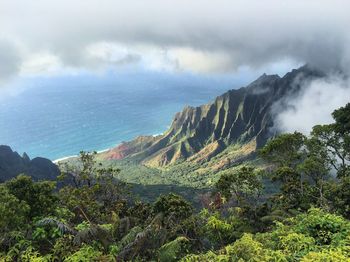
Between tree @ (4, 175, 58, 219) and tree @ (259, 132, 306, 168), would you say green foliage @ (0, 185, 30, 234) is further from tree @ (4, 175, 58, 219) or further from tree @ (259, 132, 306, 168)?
tree @ (259, 132, 306, 168)

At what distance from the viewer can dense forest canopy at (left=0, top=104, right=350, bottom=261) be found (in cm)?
1448

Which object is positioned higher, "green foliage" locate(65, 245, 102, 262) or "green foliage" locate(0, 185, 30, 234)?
"green foliage" locate(0, 185, 30, 234)

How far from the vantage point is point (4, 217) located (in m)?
19.5

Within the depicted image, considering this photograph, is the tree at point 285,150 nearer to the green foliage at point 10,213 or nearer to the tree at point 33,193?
the tree at point 33,193

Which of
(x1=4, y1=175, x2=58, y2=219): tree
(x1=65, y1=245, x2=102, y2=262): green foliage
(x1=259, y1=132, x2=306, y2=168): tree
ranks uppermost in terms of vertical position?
(x1=259, y1=132, x2=306, y2=168): tree

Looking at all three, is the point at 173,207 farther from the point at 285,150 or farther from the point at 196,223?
the point at 285,150

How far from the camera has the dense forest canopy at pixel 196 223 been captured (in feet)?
47.5

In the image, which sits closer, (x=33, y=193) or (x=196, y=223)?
(x=33, y=193)

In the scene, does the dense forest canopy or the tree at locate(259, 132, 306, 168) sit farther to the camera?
the tree at locate(259, 132, 306, 168)

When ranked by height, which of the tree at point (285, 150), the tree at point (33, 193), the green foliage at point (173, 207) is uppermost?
the tree at point (285, 150)

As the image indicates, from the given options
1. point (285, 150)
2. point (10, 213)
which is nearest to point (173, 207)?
point (285, 150)

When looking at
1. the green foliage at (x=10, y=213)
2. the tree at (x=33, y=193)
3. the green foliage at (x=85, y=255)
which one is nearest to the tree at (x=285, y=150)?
the tree at (x=33, y=193)

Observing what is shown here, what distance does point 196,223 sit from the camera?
116 feet

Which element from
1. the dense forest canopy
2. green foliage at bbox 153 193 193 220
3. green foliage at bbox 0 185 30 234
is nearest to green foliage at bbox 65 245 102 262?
the dense forest canopy
